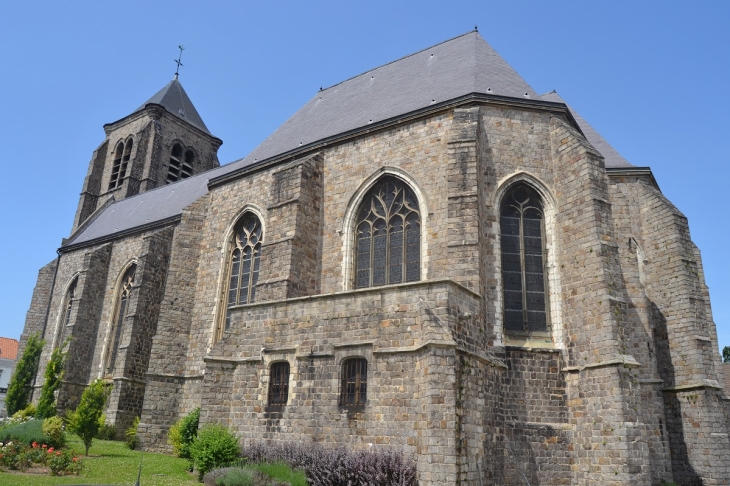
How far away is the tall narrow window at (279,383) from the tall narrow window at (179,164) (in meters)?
24.1

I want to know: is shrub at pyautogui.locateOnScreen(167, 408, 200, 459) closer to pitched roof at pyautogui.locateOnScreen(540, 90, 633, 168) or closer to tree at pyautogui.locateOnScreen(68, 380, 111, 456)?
tree at pyautogui.locateOnScreen(68, 380, 111, 456)

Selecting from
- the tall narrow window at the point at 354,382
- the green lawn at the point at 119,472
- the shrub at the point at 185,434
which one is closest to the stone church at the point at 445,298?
the tall narrow window at the point at 354,382

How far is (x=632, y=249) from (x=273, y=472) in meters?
10.8

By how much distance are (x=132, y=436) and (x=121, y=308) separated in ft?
23.1

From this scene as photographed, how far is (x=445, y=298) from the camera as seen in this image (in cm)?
1010

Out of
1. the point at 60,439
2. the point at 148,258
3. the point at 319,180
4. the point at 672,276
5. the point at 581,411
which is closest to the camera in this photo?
the point at 581,411

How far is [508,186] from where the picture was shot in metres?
13.5

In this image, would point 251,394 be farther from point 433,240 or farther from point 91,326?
point 91,326

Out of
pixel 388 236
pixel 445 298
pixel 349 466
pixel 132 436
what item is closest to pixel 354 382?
pixel 349 466

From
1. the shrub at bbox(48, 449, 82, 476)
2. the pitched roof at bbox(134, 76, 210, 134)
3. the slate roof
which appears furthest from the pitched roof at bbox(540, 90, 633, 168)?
the pitched roof at bbox(134, 76, 210, 134)

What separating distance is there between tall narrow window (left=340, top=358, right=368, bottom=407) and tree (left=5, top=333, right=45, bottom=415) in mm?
19146

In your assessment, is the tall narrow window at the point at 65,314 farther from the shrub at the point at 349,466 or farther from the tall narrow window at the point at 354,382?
the tall narrow window at the point at 354,382

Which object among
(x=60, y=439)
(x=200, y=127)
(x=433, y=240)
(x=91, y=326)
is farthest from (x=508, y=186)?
(x=200, y=127)

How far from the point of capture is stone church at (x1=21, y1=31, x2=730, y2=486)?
34.0 feet
